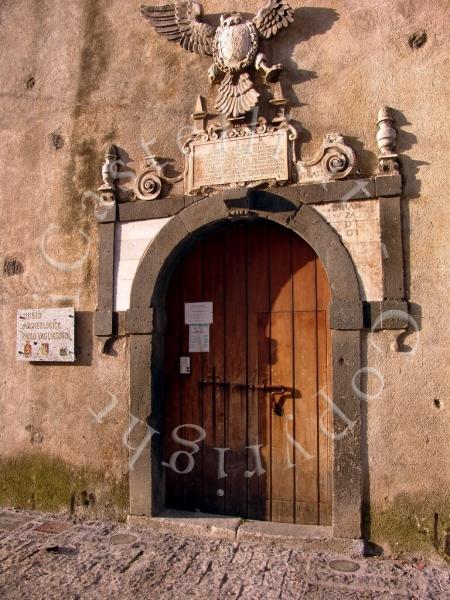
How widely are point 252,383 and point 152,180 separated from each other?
176cm

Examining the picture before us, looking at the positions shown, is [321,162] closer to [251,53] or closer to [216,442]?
[251,53]

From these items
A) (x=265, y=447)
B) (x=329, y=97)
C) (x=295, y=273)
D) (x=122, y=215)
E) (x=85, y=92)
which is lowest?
(x=265, y=447)

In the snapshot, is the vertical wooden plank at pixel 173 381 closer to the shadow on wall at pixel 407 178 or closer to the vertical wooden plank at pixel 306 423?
the vertical wooden plank at pixel 306 423

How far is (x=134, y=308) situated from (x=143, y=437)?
975 mm

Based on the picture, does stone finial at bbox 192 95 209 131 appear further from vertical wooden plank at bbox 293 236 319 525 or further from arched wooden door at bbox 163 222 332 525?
vertical wooden plank at bbox 293 236 319 525

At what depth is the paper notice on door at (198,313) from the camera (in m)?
4.30

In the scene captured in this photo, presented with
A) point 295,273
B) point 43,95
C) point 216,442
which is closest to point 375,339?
point 295,273

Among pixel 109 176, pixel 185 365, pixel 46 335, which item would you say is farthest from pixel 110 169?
pixel 185 365

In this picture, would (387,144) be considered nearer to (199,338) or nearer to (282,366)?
(282,366)

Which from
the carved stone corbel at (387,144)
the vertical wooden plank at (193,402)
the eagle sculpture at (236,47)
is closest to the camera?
the carved stone corbel at (387,144)

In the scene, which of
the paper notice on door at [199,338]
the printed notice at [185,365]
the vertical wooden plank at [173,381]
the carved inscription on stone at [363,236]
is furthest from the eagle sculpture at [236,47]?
the printed notice at [185,365]

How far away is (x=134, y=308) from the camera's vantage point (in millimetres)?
4246

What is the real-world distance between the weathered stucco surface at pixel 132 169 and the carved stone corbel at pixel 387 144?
0.09 metres

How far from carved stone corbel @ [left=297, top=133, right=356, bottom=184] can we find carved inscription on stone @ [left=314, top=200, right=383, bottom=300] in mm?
215
